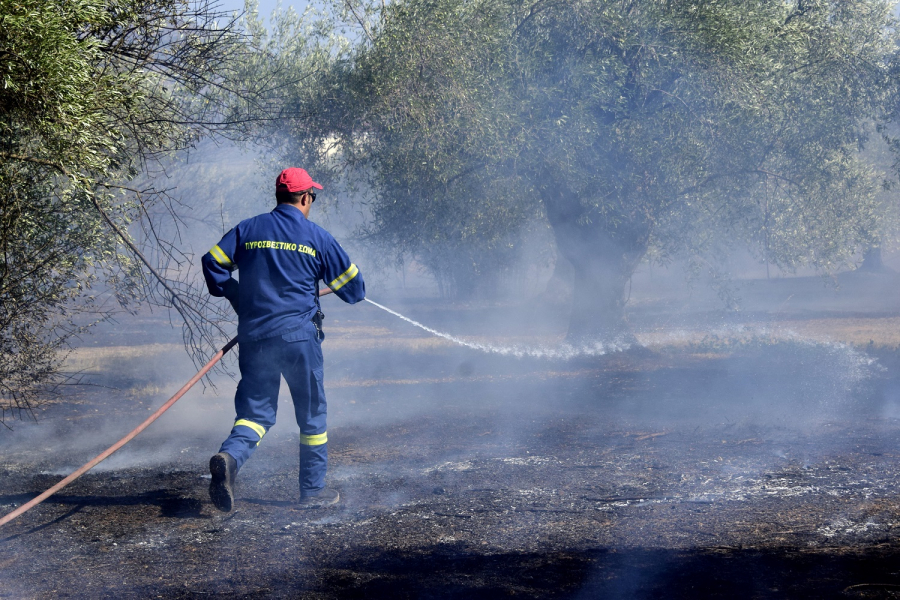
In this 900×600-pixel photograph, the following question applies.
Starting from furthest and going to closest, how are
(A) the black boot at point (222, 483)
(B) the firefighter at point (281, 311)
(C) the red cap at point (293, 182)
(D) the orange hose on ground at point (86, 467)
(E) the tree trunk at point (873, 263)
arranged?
(E) the tree trunk at point (873, 263)
(C) the red cap at point (293, 182)
(B) the firefighter at point (281, 311)
(A) the black boot at point (222, 483)
(D) the orange hose on ground at point (86, 467)

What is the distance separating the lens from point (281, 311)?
4.80 metres

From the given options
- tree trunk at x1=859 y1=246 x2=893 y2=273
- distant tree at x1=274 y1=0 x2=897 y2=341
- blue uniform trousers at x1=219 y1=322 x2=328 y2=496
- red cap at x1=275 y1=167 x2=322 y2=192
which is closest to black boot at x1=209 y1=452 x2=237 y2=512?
blue uniform trousers at x1=219 y1=322 x2=328 y2=496

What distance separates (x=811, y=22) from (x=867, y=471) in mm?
9551

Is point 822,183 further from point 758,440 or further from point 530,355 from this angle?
point 758,440

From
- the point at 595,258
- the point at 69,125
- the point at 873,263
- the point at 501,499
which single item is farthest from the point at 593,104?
the point at 873,263

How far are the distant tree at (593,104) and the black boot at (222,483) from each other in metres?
7.25

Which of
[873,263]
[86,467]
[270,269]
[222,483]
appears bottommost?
[222,483]

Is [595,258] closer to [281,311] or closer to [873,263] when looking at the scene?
[281,311]

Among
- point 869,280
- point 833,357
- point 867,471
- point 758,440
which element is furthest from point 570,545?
point 869,280

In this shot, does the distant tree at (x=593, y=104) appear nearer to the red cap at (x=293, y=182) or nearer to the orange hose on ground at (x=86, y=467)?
the red cap at (x=293, y=182)

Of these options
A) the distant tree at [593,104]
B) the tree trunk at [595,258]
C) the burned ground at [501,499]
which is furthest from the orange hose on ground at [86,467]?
the tree trunk at [595,258]

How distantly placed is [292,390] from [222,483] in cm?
74

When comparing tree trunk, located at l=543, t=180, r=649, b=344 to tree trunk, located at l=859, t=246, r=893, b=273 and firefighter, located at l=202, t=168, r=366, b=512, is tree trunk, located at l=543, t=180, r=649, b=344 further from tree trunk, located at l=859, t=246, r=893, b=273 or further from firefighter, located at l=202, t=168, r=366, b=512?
tree trunk, located at l=859, t=246, r=893, b=273

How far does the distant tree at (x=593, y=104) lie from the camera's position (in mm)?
11234
